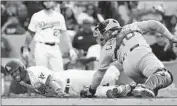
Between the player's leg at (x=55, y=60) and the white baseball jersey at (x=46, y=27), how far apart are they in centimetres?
17

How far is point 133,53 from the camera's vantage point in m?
6.31

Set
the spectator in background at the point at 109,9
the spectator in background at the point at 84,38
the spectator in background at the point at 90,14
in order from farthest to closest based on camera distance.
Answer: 1. the spectator in background at the point at 90,14
2. the spectator in background at the point at 109,9
3. the spectator in background at the point at 84,38

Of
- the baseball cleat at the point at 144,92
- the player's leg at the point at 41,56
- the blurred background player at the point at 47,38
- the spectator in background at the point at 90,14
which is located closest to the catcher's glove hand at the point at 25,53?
the blurred background player at the point at 47,38

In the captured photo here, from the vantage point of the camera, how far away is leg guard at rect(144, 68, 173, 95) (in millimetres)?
5754

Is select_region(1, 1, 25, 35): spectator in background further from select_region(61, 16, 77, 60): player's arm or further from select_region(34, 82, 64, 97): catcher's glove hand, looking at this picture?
select_region(34, 82, 64, 97): catcher's glove hand

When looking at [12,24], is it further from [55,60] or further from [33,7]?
[55,60]

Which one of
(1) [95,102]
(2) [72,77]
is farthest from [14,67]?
(1) [95,102]

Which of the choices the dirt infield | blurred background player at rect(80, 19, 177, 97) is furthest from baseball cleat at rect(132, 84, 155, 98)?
the dirt infield

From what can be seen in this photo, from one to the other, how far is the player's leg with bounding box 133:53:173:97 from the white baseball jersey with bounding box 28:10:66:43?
3.07 metres

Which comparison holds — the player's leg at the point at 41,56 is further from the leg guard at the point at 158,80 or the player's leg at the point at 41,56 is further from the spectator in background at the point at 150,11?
the leg guard at the point at 158,80

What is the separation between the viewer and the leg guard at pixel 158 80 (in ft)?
18.9

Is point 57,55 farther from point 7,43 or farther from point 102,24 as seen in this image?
point 102,24

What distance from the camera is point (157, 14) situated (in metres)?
10.7

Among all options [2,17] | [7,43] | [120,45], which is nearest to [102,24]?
[120,45]
